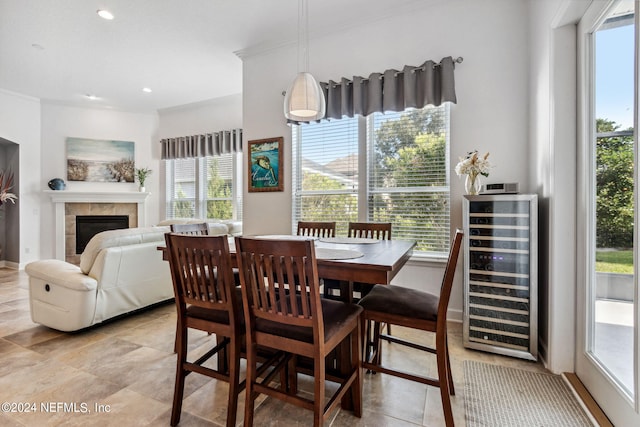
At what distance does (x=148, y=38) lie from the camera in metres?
3.52

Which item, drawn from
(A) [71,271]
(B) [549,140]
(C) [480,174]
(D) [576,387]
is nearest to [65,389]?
(A) [71,271]

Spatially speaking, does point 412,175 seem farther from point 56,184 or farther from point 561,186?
point 56,184

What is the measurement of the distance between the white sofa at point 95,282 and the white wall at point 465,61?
2622mm

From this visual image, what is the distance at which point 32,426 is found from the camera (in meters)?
1.55

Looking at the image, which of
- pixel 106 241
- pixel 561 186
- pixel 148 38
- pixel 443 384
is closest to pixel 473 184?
pixel 561 186

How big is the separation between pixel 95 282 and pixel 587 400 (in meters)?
3.57

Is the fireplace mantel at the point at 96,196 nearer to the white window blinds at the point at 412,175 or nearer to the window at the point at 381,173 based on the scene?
the window at the point at 381,173

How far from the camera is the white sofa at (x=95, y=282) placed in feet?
8.44

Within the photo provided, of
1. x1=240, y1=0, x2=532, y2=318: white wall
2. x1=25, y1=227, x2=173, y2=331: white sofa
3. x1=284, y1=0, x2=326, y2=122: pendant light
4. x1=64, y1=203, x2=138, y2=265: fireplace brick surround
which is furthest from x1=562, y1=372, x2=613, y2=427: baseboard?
x1=64, y1=203, x2=138, y2=265: fireplace brick surround

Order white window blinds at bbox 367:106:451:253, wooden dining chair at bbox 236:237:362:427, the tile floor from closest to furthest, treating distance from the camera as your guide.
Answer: wooden dining chair at bbox 236:237:362:427
the tile floor
white window blinds at bbox 367:106:451:253

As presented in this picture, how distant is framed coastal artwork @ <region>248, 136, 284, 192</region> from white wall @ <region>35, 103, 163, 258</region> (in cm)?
341

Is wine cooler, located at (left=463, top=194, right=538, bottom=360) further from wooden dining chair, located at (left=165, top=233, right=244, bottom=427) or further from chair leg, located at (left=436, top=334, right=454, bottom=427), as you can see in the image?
wooden dining chair, located at (left=165, top=233, right=244, bottom=427)

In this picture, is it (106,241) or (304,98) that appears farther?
(106,241)

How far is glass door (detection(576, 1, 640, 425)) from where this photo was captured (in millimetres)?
1453
